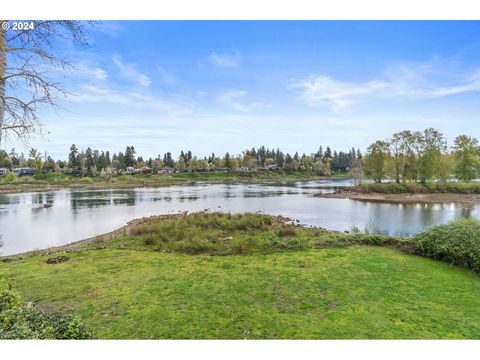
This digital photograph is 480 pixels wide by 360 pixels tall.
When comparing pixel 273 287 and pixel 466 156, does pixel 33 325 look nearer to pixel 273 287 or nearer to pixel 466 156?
pixel 273 287

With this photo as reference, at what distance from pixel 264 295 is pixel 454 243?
4.99 m

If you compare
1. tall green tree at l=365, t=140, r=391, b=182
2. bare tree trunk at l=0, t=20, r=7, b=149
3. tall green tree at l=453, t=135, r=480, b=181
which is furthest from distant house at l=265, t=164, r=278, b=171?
bare tree trunk at l=0, t=20, r=7, b=149

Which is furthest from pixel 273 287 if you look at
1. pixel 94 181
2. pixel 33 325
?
pixel 94 181

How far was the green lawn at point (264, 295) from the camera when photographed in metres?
3.62

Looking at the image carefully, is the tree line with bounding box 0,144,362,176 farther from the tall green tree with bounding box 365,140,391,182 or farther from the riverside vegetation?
the riverside vegetation

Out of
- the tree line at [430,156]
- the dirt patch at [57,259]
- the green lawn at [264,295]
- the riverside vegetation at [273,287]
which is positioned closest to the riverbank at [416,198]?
the tree line at [430,156]

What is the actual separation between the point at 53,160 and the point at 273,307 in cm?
8389

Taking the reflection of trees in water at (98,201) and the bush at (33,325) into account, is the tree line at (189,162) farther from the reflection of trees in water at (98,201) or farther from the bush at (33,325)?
the bush at (33,325)

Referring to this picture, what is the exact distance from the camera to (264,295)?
4715mm

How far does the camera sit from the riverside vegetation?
12.1 ft

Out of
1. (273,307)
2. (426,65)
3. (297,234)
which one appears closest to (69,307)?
(273,307)

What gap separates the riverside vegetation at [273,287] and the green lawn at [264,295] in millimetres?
19

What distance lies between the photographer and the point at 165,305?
14.3 feet
